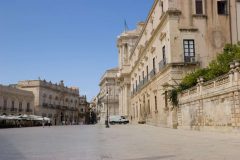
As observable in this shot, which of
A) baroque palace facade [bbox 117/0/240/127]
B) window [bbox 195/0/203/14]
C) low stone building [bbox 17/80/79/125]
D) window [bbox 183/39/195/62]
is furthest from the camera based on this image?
low stone building [bbox 17/80/79/125]

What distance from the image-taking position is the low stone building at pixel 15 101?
202 ft

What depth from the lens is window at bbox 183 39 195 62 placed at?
2980cm

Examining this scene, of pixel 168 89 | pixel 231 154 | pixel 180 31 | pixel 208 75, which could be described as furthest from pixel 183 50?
pixel 231 154

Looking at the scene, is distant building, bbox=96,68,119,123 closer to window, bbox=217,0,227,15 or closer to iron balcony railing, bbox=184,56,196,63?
window, bbox=217,0,227,15

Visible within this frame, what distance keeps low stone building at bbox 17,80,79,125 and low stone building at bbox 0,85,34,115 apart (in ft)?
7.80

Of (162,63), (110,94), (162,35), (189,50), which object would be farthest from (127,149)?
(110,94)

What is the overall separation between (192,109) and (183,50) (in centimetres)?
778

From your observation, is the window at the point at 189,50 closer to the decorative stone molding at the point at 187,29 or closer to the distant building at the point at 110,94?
the decorative stone molding at the point at 187,29

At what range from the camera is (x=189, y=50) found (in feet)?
98.9

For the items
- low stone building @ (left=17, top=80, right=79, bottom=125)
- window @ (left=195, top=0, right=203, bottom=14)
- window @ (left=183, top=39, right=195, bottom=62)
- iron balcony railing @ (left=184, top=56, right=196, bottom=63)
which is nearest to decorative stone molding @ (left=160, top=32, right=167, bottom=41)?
window @ (left=183, top=39, right=195, bottom=62)

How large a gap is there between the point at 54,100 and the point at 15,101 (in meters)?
17.8

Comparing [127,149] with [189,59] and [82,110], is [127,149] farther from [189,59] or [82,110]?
[82,110]

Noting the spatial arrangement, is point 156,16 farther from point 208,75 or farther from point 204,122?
point 204,122

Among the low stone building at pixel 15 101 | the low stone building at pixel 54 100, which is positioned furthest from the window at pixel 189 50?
the low stone building at pixel 54 100
